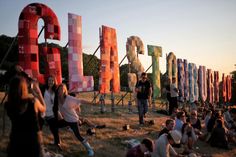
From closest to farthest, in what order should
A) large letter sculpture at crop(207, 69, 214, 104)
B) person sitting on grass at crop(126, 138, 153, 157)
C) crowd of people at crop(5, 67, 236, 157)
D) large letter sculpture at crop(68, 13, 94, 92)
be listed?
crowd of people at crop(5, 67, 236, 157) < person sitting on grass at crop(126, 138, 153, 157) < large letter sculpture at crop(68, 13, 94, 92) < large letter sculpture at crop(207, 69, 214, 104)

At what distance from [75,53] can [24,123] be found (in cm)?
843

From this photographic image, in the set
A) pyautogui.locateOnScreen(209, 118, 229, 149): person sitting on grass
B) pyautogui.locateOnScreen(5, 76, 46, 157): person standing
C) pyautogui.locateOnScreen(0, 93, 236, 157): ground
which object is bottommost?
pyautogui.locateOnScreen(209, 118, 229, 149): person sitting on grass

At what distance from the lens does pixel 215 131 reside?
517 inches

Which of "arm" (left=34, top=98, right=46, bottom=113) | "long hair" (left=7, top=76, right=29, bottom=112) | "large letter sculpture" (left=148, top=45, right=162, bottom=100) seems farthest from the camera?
"large letter sculpture" (left=148, top=45, right=162, bottom=100)

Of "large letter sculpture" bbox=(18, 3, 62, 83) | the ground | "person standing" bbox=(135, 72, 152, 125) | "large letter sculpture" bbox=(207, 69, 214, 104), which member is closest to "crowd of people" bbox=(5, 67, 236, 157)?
"person standing" bbox=(135, 72, 152, 125)

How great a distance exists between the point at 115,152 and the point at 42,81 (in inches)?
142

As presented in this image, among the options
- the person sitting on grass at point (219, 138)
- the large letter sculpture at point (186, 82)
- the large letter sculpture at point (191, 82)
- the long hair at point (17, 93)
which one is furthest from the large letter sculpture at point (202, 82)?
the long hair at point (17, 93)

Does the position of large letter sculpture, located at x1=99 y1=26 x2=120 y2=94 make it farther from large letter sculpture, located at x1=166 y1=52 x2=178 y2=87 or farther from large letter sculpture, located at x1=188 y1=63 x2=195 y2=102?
large letter sculpture, located at x1=188 y1=63 x2=195 y2=102

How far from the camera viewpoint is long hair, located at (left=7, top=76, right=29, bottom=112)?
432 cm

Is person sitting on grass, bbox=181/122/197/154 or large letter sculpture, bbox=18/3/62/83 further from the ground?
large letter sculpture, bbox=18/3/62/83

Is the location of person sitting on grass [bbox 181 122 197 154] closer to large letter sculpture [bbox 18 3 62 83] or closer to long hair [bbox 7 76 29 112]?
large letter sculpture [bbox 18 3 62 83]

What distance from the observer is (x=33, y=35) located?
10.6 meters

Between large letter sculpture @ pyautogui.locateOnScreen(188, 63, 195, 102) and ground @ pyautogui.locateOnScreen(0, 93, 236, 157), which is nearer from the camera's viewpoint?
ground @ pyautogui.locateOnScreen(0, 93, 236, 157)

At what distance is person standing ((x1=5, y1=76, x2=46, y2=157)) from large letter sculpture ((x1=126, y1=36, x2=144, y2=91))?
12.6 meters
